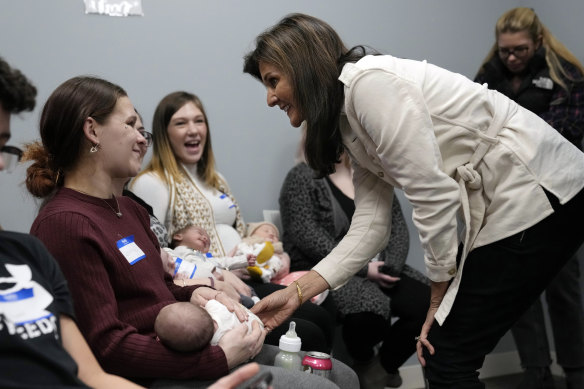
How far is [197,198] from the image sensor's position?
9.52ft

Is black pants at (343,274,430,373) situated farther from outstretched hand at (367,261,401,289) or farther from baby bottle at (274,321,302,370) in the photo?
baby bottle at (274,321,302,370)

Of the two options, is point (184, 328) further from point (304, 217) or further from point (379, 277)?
point (379, 277)

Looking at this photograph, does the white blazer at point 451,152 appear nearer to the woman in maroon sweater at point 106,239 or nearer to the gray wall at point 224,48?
the woman in maroon sweater at point 106,239

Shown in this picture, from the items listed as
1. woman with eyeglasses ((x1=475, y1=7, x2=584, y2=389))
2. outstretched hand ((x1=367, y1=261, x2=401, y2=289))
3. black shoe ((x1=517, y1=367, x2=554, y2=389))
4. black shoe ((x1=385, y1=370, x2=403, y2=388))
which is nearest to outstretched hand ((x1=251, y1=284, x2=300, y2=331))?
outstretched hand ((x1=367, y1=261, x2=401, y2=289))

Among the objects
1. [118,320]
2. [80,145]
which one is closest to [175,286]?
[118,320]

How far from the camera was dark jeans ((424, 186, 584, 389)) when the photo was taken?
1.67 m

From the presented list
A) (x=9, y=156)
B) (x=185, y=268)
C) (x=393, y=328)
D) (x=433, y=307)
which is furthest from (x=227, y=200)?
(x=9, y=156)

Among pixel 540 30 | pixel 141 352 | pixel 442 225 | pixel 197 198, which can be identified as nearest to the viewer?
pixel 141 352

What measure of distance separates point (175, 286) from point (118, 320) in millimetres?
409

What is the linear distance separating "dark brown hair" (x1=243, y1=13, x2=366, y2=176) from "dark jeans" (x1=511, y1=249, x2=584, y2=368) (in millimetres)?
2365

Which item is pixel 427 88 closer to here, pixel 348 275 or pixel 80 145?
pixel 348 275

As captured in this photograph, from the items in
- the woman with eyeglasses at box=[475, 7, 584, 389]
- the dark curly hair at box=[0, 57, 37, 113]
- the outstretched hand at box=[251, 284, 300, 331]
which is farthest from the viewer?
the woman with eyeglasses at box=[475, 7, 584, 389]

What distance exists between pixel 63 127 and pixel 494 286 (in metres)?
1.27

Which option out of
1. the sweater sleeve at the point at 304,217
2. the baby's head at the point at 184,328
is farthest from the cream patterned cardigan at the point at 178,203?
the baby's head at the point at 184,328
